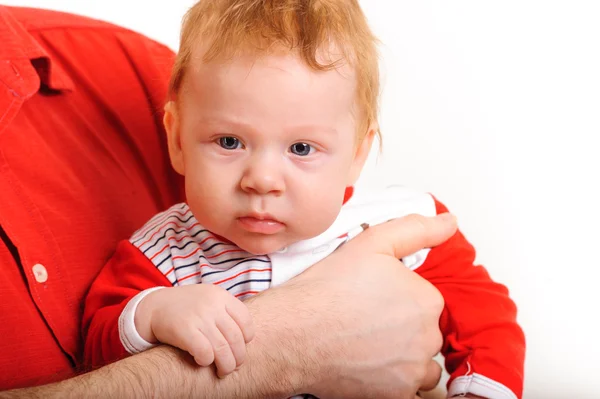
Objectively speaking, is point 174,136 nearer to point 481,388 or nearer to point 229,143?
point 229,143

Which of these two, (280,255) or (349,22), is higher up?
(349,22)

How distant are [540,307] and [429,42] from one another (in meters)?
0.93

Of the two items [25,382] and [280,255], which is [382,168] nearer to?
[280,255]

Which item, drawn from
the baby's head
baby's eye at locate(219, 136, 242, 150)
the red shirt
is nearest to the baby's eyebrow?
the baby's head

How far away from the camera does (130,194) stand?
1.74 meters

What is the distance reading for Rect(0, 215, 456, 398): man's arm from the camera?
4.23ft

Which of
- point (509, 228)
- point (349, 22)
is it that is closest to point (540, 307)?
point (509, 228)

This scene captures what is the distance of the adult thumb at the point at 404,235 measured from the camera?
5.15 feet

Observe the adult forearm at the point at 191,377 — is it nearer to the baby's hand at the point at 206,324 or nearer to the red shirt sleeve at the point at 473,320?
the baby's hand at the point at 206,324

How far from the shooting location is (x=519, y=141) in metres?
2.34

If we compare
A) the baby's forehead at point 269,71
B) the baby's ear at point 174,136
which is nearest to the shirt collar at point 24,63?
the baby's ear at point 174,136

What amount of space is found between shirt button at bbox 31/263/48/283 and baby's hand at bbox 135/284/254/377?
10.6 inches

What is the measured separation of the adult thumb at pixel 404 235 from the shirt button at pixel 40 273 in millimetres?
624

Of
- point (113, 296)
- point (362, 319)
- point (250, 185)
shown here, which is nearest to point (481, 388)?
point (362, 319)
